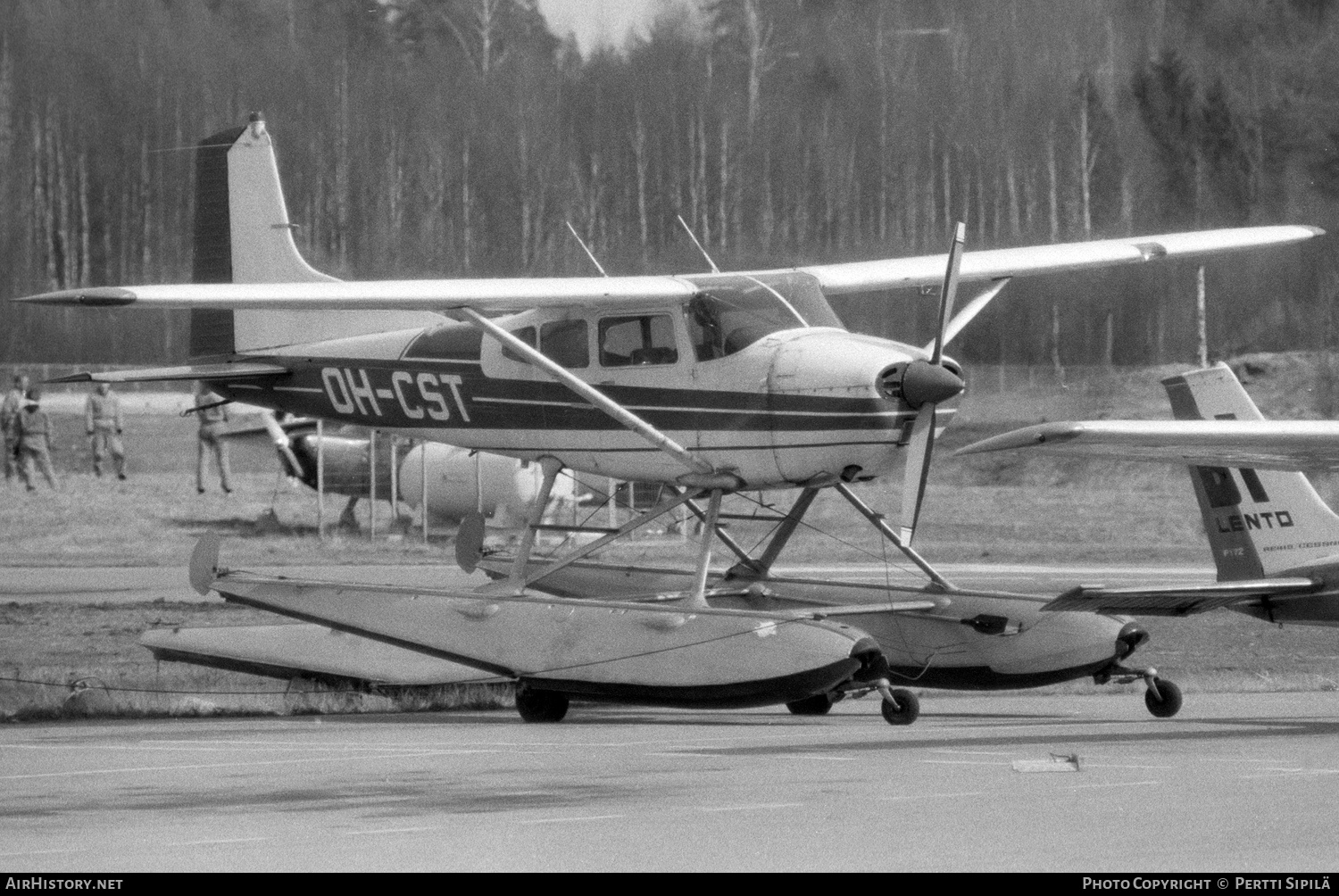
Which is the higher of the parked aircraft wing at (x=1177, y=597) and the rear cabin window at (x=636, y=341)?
the rear cabin window at (x=636, y=341)

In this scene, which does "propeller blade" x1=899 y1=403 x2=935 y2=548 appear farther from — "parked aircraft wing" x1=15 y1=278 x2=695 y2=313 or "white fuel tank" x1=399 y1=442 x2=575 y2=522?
"white fuel tank" x1=399 y1=442 x2=575 y2=522

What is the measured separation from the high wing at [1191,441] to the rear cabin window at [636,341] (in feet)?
11.7

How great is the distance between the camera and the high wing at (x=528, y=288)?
13.1 metres

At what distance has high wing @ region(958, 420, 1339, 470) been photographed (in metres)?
10.6

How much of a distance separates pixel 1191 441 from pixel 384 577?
45.3 feet

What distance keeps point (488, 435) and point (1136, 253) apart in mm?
5948

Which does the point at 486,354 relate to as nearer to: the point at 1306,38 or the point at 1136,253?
the point at 1136,253

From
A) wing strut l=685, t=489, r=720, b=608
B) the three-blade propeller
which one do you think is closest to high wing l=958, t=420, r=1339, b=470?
the three-blade propeller

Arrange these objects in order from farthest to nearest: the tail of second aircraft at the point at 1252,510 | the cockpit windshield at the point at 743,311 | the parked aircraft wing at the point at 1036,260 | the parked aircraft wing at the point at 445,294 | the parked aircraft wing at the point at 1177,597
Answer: the parked aircraft wing at the point at 1036,260 < the tail of second aircraft at the point at 1252,510 < the cockpit windshield at the point at 743,311 < the parked aircraft wing at the point at 445,294 < the parked aircraft wing at the point at 1177,597

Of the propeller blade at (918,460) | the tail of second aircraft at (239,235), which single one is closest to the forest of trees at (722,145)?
the tail of second aircraft at (239,235)

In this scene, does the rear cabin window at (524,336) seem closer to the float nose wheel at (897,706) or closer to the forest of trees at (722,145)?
the float nose wheel at (897,706)

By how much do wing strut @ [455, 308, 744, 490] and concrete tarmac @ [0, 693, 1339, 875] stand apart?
1.85 metres

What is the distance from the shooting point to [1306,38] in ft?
164
